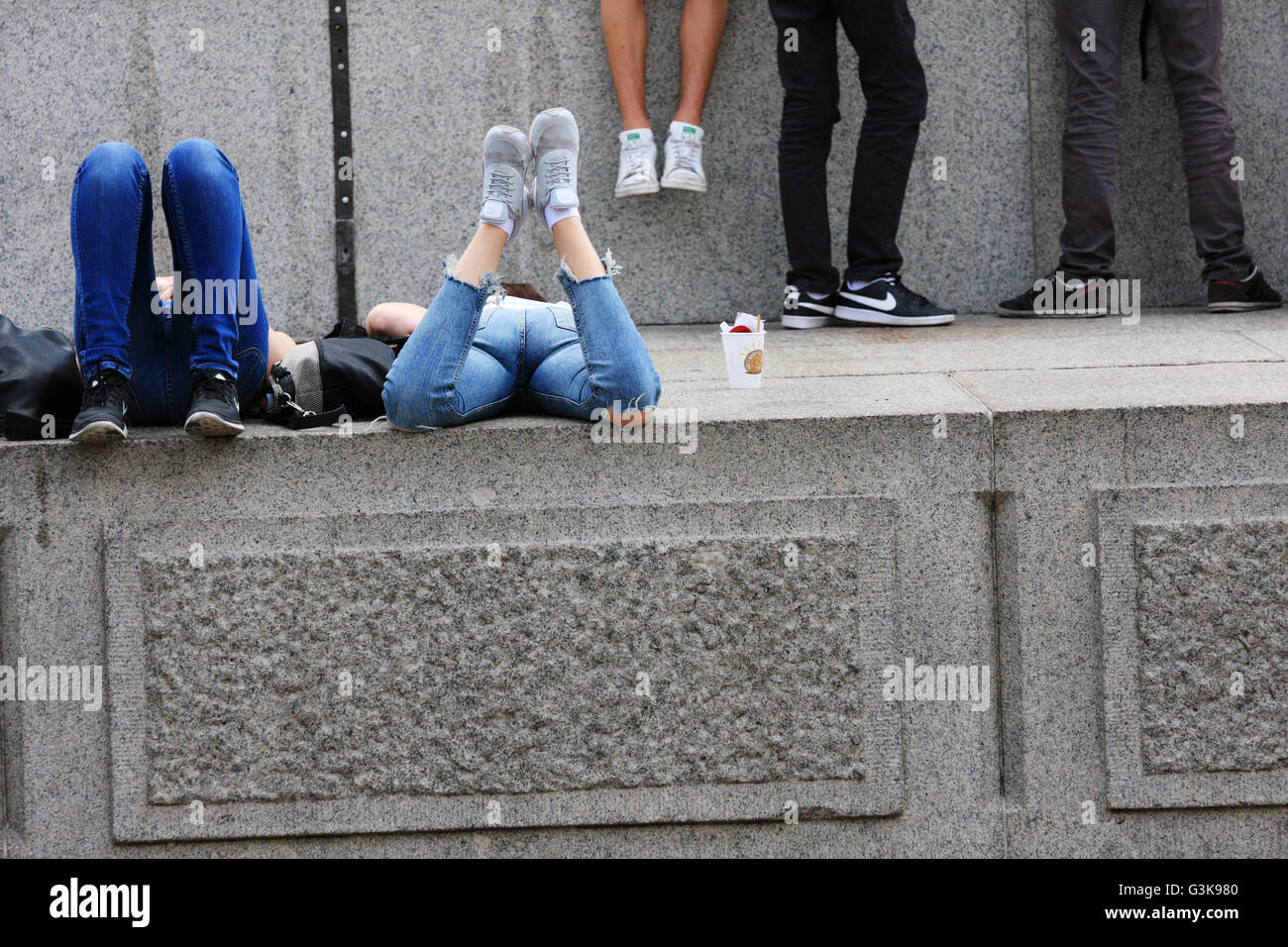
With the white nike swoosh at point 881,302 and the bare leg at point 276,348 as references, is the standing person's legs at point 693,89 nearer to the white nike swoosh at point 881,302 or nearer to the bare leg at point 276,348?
the white nike swoosh at point 881,302

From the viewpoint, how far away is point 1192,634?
3.01 m

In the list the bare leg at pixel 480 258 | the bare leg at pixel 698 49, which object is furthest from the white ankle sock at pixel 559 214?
the bare leg at pixel 698 49

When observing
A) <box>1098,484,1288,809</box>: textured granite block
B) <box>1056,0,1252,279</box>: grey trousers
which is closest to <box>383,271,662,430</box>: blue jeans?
<box>1098,484,1288,809</box>: textured granite block

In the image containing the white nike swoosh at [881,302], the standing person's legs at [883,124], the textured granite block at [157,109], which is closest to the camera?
the standing person's legs at [883,124]

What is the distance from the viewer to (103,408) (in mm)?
2910

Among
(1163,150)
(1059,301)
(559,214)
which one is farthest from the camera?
(1163,150)

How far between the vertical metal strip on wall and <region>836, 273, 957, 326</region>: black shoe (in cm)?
191

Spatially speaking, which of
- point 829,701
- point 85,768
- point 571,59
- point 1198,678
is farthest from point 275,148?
point 1198,678

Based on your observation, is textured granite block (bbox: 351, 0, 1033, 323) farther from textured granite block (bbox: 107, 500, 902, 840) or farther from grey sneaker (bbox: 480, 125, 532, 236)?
textured granite block (bbox: 107, 500, 902, 840)

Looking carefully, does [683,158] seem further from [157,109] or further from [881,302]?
[157,109]

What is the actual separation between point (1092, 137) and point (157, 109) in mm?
3545

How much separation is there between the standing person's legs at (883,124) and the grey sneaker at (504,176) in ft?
6.35

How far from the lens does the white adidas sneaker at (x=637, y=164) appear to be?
5254 millimetres

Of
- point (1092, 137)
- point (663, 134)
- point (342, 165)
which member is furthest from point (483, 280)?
point (1092, 137)
